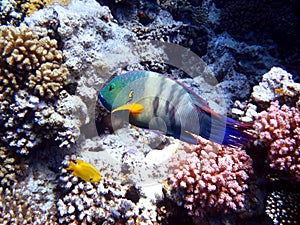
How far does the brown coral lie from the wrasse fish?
1.65 meters

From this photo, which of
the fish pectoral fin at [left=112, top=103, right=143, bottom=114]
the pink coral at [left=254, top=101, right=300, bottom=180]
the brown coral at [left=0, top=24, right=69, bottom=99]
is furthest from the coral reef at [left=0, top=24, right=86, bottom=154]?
the pink coral at [left=254, top=101, right=300, bottom=180]

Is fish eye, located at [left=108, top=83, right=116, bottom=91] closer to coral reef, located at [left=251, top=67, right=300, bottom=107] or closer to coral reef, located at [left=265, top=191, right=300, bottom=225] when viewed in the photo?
coral reef, located at [left=265, top=191, right=300, bottom=225]

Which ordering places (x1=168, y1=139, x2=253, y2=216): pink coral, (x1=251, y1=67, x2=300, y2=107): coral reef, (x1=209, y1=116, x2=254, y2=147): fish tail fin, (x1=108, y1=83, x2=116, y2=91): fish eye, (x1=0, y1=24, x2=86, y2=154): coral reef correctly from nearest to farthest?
1. (x1=108, y1=83, x2=116, y2=91): fish eye
2. (x1=209, y1=116, x2=254, y2=147): fish tail fin
3. (x1=168, y1=139, x2=253, y2=216): pink coral
4. (x1=0, y1=24, x2=86, y2=154): coral reef
5. (x1=251, y1=67, x2=300, y2=107): coral reef

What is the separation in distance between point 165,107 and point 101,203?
6.37 feet

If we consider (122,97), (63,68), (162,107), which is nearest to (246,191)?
(162,107)

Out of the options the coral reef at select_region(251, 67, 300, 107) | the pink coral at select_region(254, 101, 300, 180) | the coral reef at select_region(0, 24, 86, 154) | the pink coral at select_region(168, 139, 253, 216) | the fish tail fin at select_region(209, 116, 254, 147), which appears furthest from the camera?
the coral reef at select_region(251, 67, 300, 107)

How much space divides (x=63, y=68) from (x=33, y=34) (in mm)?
679

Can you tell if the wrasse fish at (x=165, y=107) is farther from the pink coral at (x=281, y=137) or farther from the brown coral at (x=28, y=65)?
the brown coral at (x=28, y=65)

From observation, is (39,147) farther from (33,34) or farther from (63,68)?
(33,34)

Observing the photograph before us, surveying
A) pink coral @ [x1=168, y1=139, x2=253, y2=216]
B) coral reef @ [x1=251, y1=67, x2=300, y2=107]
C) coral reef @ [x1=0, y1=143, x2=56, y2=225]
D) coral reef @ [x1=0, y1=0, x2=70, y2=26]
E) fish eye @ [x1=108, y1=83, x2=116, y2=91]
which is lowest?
coral reef @ [x1=0, y1=143, x2=56, y2=225]

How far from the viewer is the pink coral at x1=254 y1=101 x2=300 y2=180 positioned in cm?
315

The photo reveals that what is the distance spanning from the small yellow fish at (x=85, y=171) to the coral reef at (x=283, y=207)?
2.30m

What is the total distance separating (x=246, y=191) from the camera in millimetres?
3174

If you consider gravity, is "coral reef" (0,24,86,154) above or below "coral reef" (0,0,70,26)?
below
